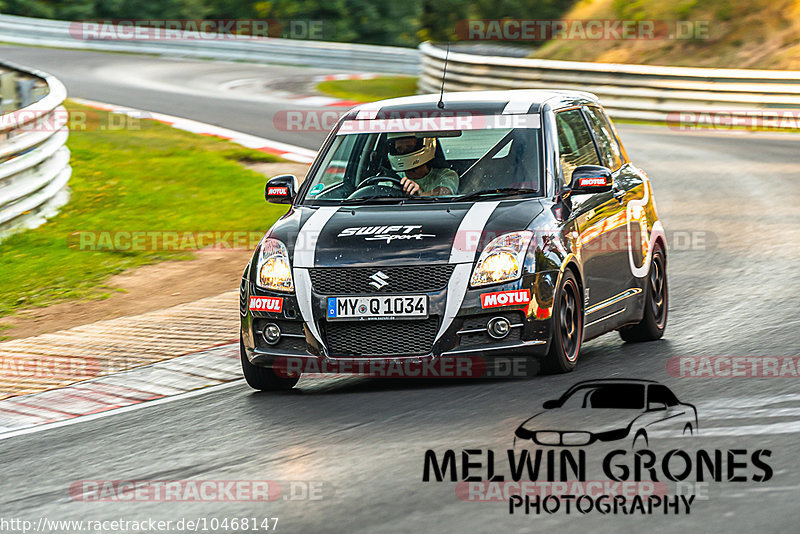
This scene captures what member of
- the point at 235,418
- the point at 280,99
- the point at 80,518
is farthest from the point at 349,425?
the point at 280,99

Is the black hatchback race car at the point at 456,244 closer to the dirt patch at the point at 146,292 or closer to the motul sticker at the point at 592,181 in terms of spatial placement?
the motul sticker at the point at 592,181

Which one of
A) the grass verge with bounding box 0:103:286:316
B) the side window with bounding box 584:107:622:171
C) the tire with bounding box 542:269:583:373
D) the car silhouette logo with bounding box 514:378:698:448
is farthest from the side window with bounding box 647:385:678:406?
the grass verge with bounding box 0:103:286:316

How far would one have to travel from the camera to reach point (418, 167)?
8469mm

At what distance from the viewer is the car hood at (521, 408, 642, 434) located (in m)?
6.49

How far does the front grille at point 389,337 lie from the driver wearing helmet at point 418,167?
1139 millimetres

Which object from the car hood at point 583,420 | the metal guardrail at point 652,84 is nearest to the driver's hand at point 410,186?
the car hood at point 583,420

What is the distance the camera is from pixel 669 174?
18.2 meters

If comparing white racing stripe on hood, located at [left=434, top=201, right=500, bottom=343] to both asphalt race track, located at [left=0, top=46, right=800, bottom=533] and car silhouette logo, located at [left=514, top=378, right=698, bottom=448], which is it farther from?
car silhouette logo, located at [left=514, top=378, right=698, bottom=448]

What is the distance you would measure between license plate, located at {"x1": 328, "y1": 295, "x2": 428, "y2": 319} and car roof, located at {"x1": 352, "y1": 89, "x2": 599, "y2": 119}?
1.76m

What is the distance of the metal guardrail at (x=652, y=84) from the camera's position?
969 inches

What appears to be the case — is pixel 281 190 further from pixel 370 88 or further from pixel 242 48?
pixel 242 48

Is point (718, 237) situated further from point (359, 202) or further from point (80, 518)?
point (80, 518)

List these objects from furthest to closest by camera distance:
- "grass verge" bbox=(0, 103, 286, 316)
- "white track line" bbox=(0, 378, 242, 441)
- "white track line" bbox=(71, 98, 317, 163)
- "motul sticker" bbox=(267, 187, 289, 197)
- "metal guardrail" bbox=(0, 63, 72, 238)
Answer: "white track line" bbox=(71, 98, 317, 163) < "metal guardrail" bbox=(0, 63, 72, 238) < "grass verge" bbox=(0, 103, 286, 316) < "motul sticker" bbox=(267, 187, 289, 197) < "white track line" bbox=(0, 378, 242, 441)

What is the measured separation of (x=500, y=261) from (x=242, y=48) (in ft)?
103
